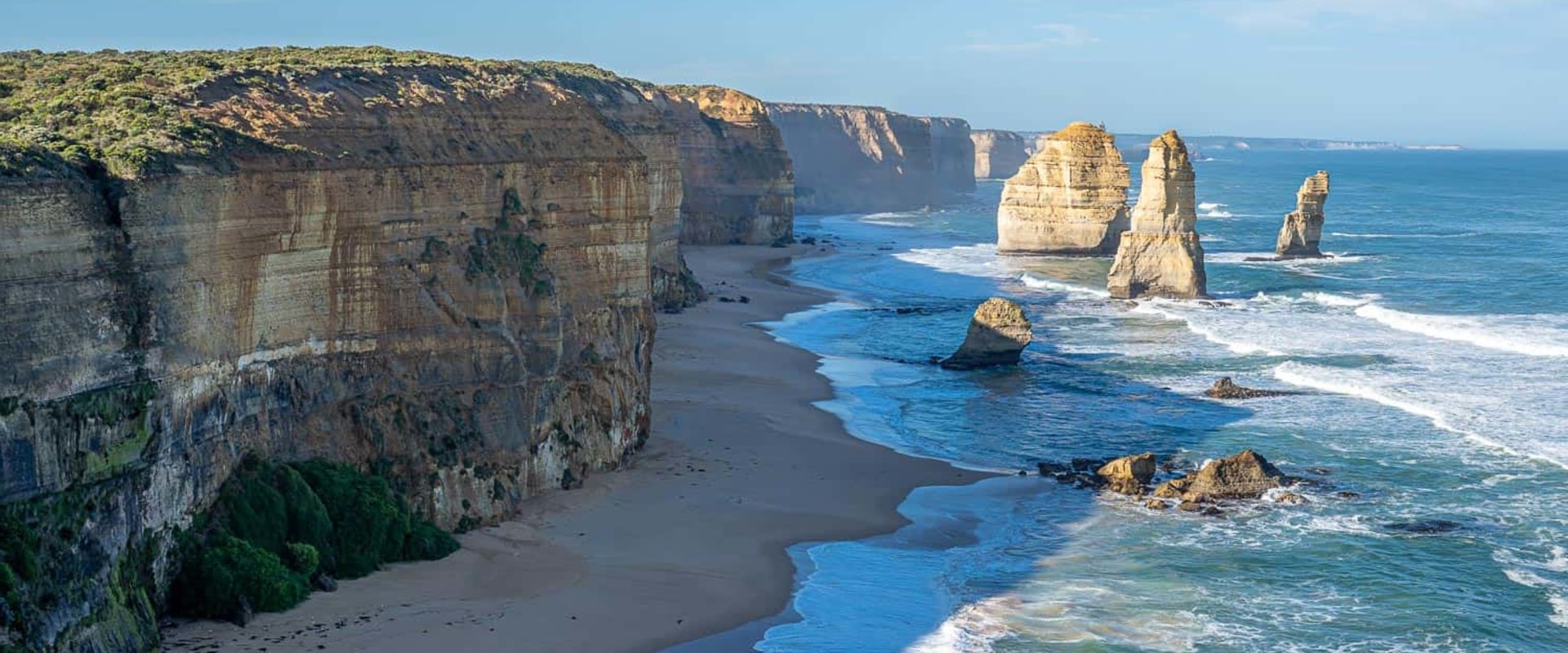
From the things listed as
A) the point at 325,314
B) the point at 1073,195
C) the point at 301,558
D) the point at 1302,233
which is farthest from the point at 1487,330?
the point at 301,558

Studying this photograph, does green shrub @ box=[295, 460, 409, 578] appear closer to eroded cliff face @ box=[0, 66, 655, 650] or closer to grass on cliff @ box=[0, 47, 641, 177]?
eroded cliff face @ box=[0, 66, 655, 650]

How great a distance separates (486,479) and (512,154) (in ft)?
19.9

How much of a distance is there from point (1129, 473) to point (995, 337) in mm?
16126

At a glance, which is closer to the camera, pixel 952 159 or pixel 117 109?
pixel 117 109

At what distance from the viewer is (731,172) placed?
318 ft

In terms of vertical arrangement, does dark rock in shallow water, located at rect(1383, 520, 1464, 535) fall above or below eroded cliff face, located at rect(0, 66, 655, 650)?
below

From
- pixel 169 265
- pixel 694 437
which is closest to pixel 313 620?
pixel 169 265

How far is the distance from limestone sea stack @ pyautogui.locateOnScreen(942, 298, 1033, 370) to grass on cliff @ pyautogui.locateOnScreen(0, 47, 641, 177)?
73.7 ft

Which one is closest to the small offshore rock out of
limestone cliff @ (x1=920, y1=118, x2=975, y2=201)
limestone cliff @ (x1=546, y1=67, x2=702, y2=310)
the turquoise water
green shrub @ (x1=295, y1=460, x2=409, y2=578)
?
the turquoise water

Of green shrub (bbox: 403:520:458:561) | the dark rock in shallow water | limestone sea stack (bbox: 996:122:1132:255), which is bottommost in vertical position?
the dark rock in shallow water

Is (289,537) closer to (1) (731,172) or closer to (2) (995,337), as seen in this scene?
(2) (995,337)

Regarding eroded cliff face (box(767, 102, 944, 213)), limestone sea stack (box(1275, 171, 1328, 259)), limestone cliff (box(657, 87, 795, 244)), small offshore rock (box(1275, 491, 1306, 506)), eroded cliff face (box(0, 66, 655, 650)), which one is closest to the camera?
eroded cliff face (box(0, 66, 655, 650))

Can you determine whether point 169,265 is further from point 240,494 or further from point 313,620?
point 313,620

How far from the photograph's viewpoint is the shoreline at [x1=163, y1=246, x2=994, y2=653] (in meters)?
24.3
